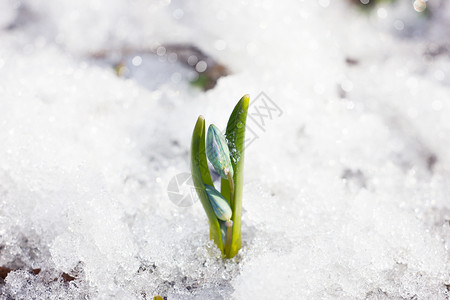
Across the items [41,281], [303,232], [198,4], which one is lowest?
[41,281]

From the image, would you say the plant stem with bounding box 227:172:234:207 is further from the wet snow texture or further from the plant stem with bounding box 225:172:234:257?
the wet snow texture

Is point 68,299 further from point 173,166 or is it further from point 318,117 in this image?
point 318,117

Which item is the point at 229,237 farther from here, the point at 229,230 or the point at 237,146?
the point at 237,146

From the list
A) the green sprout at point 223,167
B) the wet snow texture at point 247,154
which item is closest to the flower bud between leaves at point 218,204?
the green sprout at point 223,167

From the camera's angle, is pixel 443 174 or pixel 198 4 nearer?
pixel 443 174

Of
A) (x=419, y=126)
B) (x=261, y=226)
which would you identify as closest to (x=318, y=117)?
(x=419, y=126)

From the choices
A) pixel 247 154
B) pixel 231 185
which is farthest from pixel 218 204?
pixel 247 154

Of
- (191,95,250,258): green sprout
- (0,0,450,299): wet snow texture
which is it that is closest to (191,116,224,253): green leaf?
(191,95,250,258): green sprout

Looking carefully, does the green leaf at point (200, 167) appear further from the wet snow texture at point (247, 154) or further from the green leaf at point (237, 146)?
the wet snow texture at point (247, 154)
